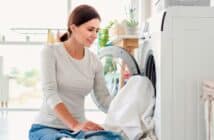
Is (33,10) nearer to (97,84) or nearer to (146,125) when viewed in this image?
(97,84)

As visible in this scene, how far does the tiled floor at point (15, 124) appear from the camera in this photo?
386cm

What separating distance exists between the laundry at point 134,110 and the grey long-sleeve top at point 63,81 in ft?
0.59

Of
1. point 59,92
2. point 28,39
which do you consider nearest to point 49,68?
point 59,92

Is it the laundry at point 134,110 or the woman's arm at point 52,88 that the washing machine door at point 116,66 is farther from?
the woman's arm at point 52,88

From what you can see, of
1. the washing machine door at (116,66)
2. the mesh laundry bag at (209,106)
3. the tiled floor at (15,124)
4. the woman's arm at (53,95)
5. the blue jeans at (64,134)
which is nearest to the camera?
the mesh laundry bag at (209,106)

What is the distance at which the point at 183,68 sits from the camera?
1.60 m

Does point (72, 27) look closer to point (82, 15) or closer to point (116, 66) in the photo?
point (82, 15)

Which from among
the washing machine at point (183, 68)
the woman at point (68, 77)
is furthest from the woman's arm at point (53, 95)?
the washing machine at point (183, 68)

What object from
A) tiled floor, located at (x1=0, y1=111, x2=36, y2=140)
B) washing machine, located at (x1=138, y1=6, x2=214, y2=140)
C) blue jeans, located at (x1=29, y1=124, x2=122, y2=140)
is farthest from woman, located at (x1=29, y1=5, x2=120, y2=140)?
tiled floor, located at (x1=0, y1=111, x2=36, y2=140)

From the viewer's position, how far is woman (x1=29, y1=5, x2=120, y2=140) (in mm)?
1782

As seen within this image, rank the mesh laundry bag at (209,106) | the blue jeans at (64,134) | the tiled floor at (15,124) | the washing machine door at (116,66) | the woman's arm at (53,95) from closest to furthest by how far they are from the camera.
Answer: the mesh laundry bag at (209,106) < the blue jeans at (64,134) < the woman's arm at (53,95) < the washing machine door at (116,66) < the tiled floor at (15,124)

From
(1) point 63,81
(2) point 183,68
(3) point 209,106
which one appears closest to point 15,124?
(1) point 63,81

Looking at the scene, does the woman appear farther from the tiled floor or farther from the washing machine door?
Result: the tiled floor

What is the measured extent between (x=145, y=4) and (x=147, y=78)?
2284 millimetres
